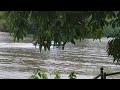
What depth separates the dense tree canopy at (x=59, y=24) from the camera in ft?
7.13

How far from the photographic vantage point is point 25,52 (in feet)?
64.2

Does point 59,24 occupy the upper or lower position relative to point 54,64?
upper

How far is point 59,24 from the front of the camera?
2270 millimetres

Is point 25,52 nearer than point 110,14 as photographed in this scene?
No

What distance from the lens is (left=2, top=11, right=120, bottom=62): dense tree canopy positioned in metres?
2.17

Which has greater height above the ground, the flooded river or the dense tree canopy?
the dense tree canopy

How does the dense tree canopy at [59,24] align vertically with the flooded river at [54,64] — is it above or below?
above

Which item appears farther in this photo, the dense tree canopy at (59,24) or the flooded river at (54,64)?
the flooded river at (54,64)

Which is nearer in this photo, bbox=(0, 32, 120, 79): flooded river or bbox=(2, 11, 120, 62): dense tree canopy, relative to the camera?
bbox=(2, 11, 120, 62): dense tree canopy
